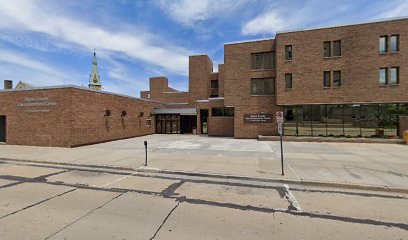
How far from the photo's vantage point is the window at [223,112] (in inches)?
985

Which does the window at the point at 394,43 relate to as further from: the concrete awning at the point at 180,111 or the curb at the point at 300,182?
the concrete awning at the point at 180,111

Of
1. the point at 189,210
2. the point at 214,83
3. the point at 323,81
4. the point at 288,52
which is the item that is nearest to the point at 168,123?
the point at 214,83

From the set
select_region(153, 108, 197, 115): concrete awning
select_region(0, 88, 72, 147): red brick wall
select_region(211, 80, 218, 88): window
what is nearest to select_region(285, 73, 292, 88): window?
select_region(153, 108, 197, 115): concrete awning

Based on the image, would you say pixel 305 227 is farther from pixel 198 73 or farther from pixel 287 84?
pixel 198 73

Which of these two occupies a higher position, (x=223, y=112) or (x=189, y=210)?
(x=223, y=112)

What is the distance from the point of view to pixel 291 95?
66.3 ft

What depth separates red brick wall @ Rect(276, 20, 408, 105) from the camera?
18.3 metres

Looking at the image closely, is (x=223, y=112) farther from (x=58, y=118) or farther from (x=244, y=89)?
(x=58, y=118)

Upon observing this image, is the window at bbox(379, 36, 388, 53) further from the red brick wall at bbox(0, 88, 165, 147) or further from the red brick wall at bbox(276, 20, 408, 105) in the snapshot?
the red brick wall at bbox(0, 88, 165, 147)

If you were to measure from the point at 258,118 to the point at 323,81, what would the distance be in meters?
7.03

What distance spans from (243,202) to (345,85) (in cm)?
1874

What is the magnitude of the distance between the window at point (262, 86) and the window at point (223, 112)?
375 centimetres

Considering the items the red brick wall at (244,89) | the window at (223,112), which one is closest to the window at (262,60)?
the red brick wall at (244,89)

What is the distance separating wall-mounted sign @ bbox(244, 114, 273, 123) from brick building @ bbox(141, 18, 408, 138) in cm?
10
